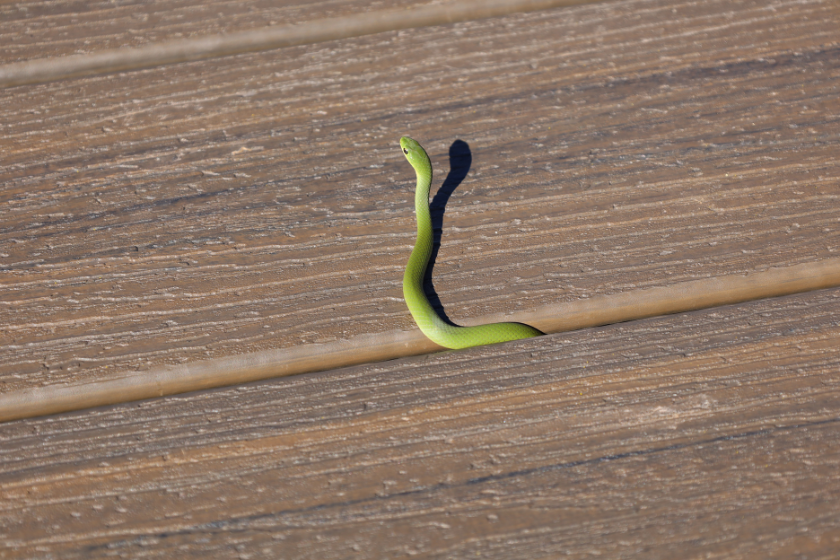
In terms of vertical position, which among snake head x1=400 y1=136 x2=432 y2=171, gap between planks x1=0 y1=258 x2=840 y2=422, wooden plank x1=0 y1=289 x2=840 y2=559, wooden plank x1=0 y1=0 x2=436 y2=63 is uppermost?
wooden plank x1=0 y1=0 x2=436 y2=63

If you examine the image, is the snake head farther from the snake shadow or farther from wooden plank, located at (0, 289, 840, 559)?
wooden plank, located at (0, 289, 840, 559)

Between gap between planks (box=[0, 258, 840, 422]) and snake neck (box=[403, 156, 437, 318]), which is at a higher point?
snake neck (box=[403, 156, 437, 318])

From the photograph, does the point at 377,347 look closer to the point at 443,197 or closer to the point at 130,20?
the point at 443,197

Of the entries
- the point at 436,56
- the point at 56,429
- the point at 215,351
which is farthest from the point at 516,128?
the point at 56,429

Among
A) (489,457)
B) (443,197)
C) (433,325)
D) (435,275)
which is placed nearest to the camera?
(489,457)

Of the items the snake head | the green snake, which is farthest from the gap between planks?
the snake head

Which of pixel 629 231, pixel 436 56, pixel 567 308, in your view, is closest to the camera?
pixel 567 308

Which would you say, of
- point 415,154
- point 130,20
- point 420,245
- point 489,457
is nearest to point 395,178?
point 415,154

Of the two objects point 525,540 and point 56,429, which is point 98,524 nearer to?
point 56,429
